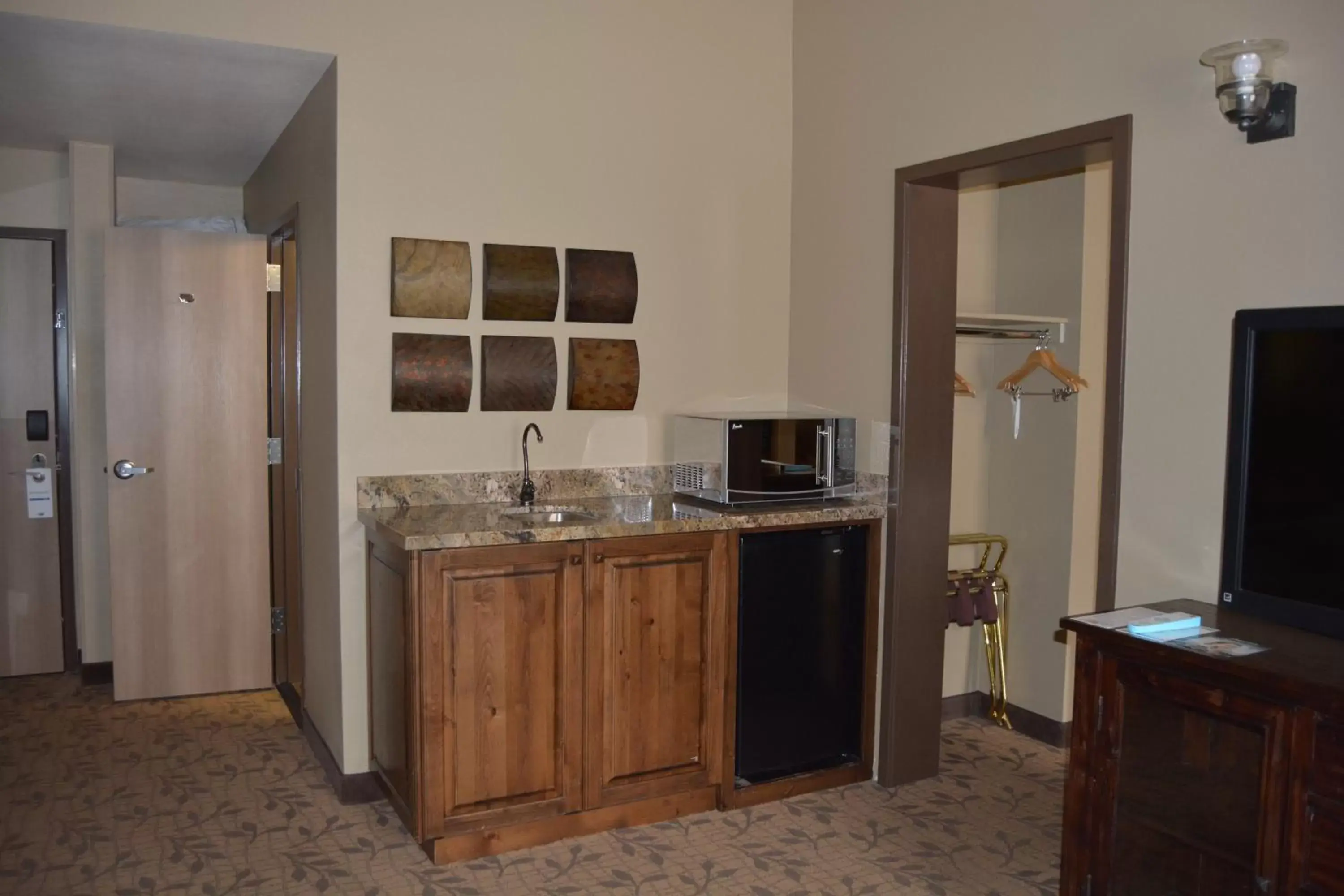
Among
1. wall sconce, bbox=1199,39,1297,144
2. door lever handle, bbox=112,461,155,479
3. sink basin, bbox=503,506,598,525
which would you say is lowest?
sink basin, bbox=503,506,598,525

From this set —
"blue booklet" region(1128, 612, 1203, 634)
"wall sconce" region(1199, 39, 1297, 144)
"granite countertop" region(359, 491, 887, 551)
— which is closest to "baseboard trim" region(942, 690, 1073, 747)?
"granite countertop" region(359, 491, 887, 551)

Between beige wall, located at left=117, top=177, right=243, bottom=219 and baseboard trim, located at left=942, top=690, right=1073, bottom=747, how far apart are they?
4.29m

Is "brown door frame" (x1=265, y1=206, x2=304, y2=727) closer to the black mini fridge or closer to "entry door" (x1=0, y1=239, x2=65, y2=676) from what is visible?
"entry door" (x1=0, y1=239, x2=65, y2=676)

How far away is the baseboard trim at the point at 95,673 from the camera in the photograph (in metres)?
4.98

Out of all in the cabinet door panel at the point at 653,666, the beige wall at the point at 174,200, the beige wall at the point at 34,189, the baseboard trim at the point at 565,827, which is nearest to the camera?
the baseboard trim at the point at 565,827

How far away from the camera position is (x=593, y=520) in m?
3.40

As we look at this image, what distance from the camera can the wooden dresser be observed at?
2.00m

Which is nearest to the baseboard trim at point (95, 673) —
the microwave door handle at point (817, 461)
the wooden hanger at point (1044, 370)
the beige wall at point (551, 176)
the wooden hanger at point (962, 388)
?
the beige wall at point (551, 176)

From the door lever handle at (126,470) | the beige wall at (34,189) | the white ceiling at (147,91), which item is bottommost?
the door lever handle at (126,470)

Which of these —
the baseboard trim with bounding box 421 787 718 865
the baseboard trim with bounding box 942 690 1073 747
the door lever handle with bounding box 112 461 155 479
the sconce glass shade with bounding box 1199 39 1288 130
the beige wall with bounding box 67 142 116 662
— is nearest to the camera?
the sconce glass shade with bounding box 1199 39 1288 130

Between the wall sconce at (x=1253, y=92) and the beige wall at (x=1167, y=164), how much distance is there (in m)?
0.04

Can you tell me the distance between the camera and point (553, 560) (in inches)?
127

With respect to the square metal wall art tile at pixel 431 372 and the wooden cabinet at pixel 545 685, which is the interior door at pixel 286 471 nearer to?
the square metal wall art tile at pixel 431 372

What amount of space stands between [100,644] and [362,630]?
2.19 m
